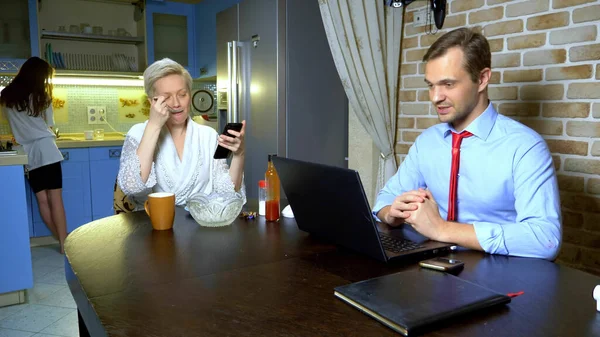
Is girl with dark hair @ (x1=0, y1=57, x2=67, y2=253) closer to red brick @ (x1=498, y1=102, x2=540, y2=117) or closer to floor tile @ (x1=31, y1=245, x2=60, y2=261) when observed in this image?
floor tile @ (x1=31, y1=245, x2=60, y2=261)

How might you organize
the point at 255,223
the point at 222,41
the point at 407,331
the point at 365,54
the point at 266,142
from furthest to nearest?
1. the point at 222,41
2. the point at 266,142
3. the point at 365,54
4. the point at 255,223
5. the point at 407,331

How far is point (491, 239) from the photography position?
1.20 metres

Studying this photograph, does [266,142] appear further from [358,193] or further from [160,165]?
[358,193]

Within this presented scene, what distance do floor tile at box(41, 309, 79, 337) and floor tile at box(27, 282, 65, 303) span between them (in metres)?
0.42

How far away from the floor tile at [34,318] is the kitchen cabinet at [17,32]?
2347mm

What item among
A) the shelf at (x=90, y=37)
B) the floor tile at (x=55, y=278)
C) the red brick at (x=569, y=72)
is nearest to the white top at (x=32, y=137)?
the floor tile at (x=55, y=278)

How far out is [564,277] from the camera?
3.33ft

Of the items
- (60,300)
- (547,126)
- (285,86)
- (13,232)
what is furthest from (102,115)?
(547,126)

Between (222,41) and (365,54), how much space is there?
5.42 feet

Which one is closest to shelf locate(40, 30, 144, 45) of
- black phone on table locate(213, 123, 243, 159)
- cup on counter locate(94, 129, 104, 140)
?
cup on counter locate(94, 129, 104, 140)

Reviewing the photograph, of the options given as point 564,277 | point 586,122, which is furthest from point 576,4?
point 564,277

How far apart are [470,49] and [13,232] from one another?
2.74 m

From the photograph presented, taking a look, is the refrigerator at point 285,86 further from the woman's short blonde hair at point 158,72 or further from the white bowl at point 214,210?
the white bowl at point 214,210

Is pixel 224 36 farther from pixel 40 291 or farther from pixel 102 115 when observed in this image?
pixel 40 291
